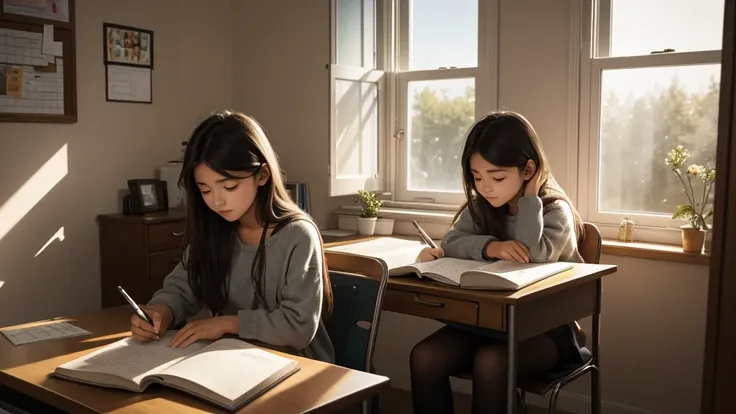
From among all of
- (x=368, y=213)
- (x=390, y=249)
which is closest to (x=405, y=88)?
(x=368, y=213)

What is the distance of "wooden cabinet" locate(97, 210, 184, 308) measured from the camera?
3553 millimetres

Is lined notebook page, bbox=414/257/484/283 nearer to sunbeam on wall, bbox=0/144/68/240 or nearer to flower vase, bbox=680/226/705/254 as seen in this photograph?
flower vase, bbox=680/226/705/254

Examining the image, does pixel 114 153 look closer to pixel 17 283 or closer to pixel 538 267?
pixel 17 283

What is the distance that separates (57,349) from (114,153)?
93.6 inches

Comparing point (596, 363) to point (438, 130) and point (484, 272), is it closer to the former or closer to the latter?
point (484, 272)

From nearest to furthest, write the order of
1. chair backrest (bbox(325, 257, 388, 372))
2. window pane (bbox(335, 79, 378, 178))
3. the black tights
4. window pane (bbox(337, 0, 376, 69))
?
chair backrest (bbox(325, 257, 388, 372))
the black tights
window pane (bbox(335, 79, 378, 178))
window pane (bbox(337, 0, 376, 69))

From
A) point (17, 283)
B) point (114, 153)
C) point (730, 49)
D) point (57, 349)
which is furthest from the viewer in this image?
point (114, 153)

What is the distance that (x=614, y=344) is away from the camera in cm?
312

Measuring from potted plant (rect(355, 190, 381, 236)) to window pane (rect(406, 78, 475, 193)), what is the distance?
27cm

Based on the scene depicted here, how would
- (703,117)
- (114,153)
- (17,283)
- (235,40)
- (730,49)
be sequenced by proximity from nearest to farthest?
(730,49) < (703,117) < (17,283) < (114,153) < (235,40)

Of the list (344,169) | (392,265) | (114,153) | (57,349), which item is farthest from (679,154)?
(114,153)

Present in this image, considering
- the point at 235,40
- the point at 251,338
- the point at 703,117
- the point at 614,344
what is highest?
the point at 235,40

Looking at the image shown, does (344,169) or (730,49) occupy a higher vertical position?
(730,49)

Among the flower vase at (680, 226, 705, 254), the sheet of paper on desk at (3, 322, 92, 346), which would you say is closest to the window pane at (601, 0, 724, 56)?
the flower vase at (680, 226, 705, 254)
